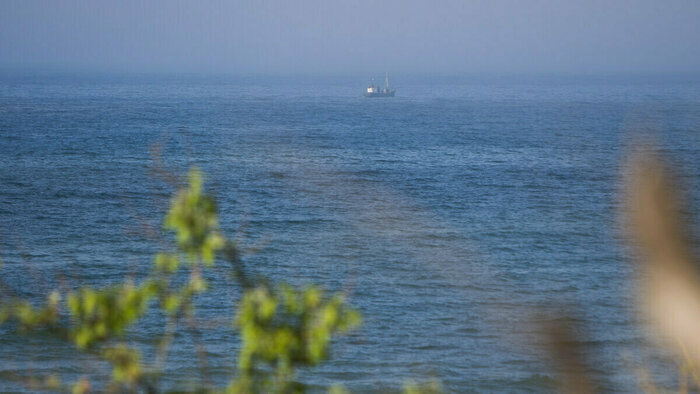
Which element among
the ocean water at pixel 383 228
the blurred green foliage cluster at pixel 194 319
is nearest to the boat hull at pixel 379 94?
the ocean water at pixel 383 228

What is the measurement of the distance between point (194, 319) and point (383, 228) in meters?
6.48

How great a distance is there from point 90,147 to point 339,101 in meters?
80.3

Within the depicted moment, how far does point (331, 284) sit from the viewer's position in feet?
110

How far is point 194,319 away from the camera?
116 inches

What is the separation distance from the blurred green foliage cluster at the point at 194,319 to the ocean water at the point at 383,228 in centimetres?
14

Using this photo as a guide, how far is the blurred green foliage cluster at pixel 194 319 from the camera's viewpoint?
9.29 feet

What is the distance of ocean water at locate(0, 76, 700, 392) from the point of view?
11.0 feet

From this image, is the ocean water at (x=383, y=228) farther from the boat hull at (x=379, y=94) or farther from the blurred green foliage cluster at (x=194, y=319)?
the boat hull at (x=379, y=94)

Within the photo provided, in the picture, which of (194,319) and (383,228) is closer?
(194,319)

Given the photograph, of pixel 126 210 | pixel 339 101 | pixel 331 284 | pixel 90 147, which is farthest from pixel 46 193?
pixel 339 101

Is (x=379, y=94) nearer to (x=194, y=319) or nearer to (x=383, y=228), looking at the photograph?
(x=383, y=228)

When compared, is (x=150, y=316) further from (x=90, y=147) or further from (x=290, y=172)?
(x=90, y=147)

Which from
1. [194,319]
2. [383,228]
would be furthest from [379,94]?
[194,319]

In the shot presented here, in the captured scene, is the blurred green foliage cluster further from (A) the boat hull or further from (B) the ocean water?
(A) the boat hull
